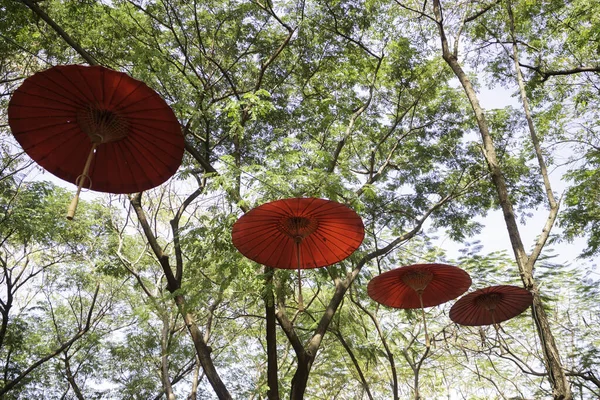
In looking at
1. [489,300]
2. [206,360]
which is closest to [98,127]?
[206,360]

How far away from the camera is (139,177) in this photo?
3.09 meters

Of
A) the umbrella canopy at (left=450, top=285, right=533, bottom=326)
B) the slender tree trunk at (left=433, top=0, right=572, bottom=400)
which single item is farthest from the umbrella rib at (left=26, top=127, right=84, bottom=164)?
the slender tree trunk at (left=433, top=0, right=572, bottom=400)

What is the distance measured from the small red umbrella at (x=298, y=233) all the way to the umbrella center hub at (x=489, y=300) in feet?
4.81

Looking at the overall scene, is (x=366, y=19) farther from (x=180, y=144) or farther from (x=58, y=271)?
(x=58, y=271)

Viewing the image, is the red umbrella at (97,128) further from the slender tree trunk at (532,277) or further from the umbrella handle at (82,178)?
the slender tree trunk at (532,277)

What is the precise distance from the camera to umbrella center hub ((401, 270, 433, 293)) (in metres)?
4.05

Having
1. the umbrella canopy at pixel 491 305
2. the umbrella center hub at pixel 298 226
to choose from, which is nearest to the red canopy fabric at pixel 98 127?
the umbrella center hub at pixel 298 226

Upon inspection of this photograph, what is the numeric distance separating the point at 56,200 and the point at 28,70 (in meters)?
2.69

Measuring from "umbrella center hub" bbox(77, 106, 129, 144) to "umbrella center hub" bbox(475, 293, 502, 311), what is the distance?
10.8 ft

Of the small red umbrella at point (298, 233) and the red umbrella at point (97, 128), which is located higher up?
the red umbrella at point (97, 128)

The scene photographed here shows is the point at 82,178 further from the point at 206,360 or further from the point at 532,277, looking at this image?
the point at 532,277

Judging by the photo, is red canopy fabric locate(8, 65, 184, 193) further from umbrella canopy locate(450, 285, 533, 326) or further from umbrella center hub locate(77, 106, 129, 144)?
umbrella canopy locate(450, 285, 533, 326)

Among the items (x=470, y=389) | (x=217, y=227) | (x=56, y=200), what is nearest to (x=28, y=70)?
(x=56, y=200)

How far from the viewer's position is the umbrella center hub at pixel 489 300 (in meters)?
4.13
